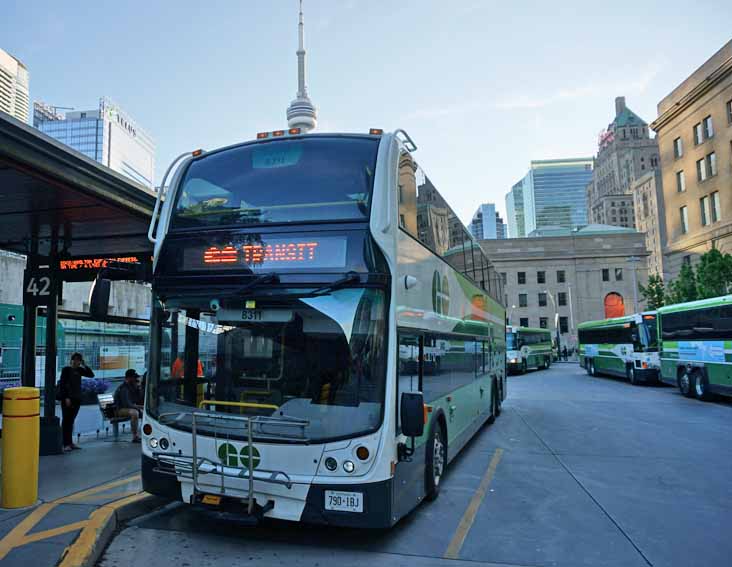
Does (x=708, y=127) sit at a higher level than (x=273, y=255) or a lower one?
higher

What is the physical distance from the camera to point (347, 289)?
531 centimetres

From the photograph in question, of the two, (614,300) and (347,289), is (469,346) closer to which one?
(347,289)

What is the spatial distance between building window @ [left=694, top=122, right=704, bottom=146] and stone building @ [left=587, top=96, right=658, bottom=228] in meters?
110

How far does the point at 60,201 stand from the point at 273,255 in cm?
394

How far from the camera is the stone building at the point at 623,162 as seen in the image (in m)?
150

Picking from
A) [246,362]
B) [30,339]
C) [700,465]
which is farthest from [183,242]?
[700,465]

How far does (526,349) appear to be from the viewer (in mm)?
38875

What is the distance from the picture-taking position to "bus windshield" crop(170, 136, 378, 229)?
5680mm

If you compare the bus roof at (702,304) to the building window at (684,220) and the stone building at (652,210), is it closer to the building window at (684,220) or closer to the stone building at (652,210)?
the building window at (684,220)

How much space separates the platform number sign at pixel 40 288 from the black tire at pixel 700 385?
18418mm

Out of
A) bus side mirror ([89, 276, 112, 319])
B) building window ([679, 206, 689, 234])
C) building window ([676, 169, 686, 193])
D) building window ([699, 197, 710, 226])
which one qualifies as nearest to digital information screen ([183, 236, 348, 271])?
bus side mirror ([89, 276, 112, 319])

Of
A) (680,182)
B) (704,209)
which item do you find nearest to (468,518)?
(704,209)

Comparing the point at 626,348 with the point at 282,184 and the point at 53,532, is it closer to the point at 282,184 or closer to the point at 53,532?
the point at 282,184

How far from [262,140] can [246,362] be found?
244 centimetres
